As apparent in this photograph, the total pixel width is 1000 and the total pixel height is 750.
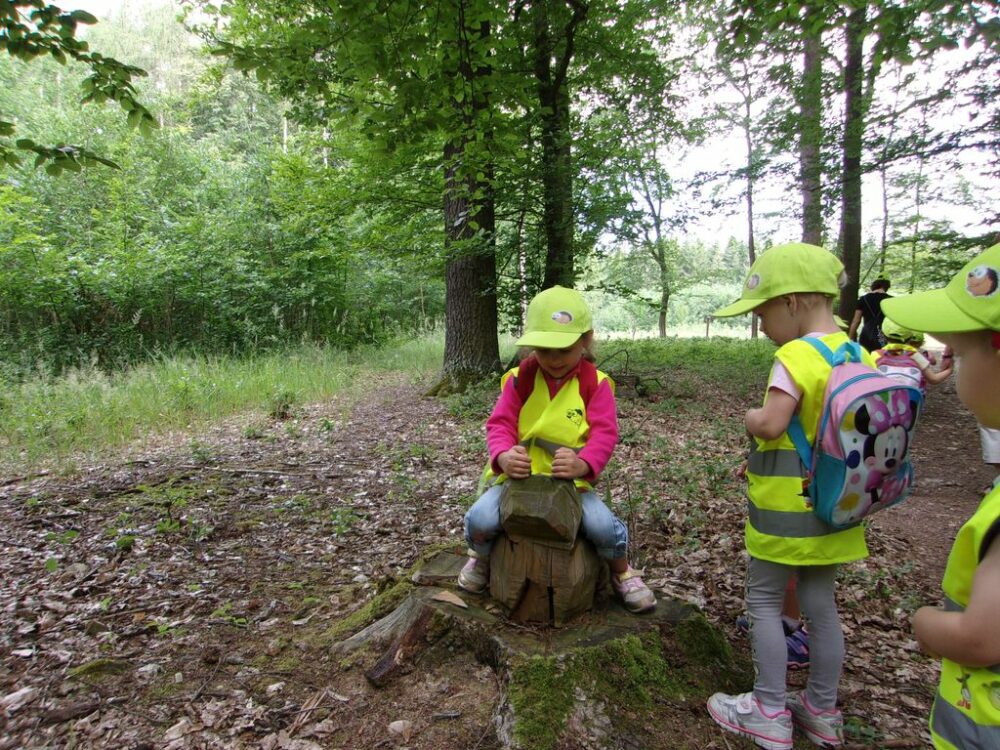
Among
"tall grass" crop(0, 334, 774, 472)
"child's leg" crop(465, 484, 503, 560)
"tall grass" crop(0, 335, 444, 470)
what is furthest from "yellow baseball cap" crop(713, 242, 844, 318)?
"tall grass" crop(0, 335, 444, 470)

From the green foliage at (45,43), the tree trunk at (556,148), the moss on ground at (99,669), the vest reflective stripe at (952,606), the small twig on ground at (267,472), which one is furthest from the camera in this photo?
the tree trunk at (556,148)

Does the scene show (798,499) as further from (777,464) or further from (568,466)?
(568,466)

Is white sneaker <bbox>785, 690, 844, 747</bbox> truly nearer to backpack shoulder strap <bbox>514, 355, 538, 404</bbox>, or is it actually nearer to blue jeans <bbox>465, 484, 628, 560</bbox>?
blue jeans <bbox>465, 484, 628, 560</bbox>

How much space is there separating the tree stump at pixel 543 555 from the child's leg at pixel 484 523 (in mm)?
59

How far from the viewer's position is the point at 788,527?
1.96 m

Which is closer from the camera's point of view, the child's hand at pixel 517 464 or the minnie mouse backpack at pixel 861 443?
the minnie mouse backpack at pixel 861 443

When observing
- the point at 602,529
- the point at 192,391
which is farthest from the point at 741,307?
the point at 192,391

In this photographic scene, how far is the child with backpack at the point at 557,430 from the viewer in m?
2.24

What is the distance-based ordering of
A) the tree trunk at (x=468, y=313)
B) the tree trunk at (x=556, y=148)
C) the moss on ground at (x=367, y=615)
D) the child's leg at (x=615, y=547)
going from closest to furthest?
1. the child's leg at (x=615, y=547)
2. the moss on ground at (x=367, y=615)
3. the tree trunk at (x=556, y=148)
4. the tree trunk at (x=468, y=313)

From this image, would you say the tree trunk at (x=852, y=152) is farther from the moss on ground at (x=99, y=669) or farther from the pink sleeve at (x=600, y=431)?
the moss on ground at (x=99, y=669)

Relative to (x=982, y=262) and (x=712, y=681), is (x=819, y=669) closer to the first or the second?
(x=712, y=681)

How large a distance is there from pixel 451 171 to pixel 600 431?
6.17 metres

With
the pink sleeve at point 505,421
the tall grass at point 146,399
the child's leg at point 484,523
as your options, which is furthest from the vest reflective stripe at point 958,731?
the tall grass at point 146,399

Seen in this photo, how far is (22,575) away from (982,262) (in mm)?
4698
